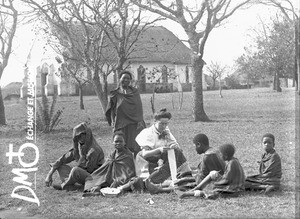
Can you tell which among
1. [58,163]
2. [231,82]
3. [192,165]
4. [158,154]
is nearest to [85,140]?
[58,163]

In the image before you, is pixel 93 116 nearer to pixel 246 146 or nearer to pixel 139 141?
pixel 246 146

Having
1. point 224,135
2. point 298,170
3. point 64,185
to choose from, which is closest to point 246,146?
point 224,135

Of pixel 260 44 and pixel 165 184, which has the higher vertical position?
pixel 260 44

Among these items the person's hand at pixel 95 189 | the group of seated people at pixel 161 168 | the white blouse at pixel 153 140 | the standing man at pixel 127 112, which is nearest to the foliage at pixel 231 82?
the standing man at pixel 127 112

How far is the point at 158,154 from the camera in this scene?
749cm

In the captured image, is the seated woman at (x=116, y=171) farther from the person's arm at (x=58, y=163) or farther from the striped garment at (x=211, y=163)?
the striped garment at (x=211, y=163)

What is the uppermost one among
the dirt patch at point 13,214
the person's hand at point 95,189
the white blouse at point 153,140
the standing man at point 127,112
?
the standing man at point 127,112

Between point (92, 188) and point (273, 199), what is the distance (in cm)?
277

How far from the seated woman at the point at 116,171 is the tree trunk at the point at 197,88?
10.3 metres

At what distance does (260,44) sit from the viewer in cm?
3609

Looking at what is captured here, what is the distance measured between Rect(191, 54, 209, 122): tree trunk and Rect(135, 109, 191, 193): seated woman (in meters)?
10.3

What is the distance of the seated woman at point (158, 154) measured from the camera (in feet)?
24.6

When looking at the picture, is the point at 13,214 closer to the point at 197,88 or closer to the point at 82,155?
the point at 82,155

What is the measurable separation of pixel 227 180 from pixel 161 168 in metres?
1.26
